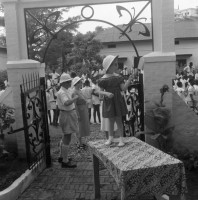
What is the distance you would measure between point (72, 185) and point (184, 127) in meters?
2.21

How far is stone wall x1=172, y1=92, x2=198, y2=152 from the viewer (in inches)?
221

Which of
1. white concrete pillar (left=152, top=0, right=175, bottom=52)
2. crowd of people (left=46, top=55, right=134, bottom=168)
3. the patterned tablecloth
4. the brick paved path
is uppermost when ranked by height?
white concrete pillar (left=152, top=0, right=175, bottom=52)

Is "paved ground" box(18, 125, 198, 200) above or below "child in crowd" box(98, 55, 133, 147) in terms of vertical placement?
below

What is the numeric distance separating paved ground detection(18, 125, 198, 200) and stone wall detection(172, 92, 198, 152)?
697mm

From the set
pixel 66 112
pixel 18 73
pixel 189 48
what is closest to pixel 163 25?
pixel 66 112

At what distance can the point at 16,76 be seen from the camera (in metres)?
5.90

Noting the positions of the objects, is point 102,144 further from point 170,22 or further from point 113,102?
point 170,22

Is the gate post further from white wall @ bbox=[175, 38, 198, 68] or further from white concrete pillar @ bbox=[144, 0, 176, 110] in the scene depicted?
white wall @ bbox=[175, 38, 198, 68]

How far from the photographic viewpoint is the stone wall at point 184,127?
5.61 m

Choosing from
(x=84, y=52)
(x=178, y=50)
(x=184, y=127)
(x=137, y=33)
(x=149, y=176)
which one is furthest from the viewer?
(x=178, y=50)

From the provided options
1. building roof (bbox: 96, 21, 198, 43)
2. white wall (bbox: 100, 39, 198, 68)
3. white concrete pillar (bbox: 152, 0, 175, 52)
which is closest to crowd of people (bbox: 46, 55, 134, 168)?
white concrete pillar (bbox: 152, 0, 175, 52)

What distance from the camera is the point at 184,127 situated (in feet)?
18.5

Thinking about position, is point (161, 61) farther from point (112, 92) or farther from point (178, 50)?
point (178, 50)

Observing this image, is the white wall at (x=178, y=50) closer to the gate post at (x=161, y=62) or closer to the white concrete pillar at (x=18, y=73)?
the white concrete pillar at (x=18, y=73)
